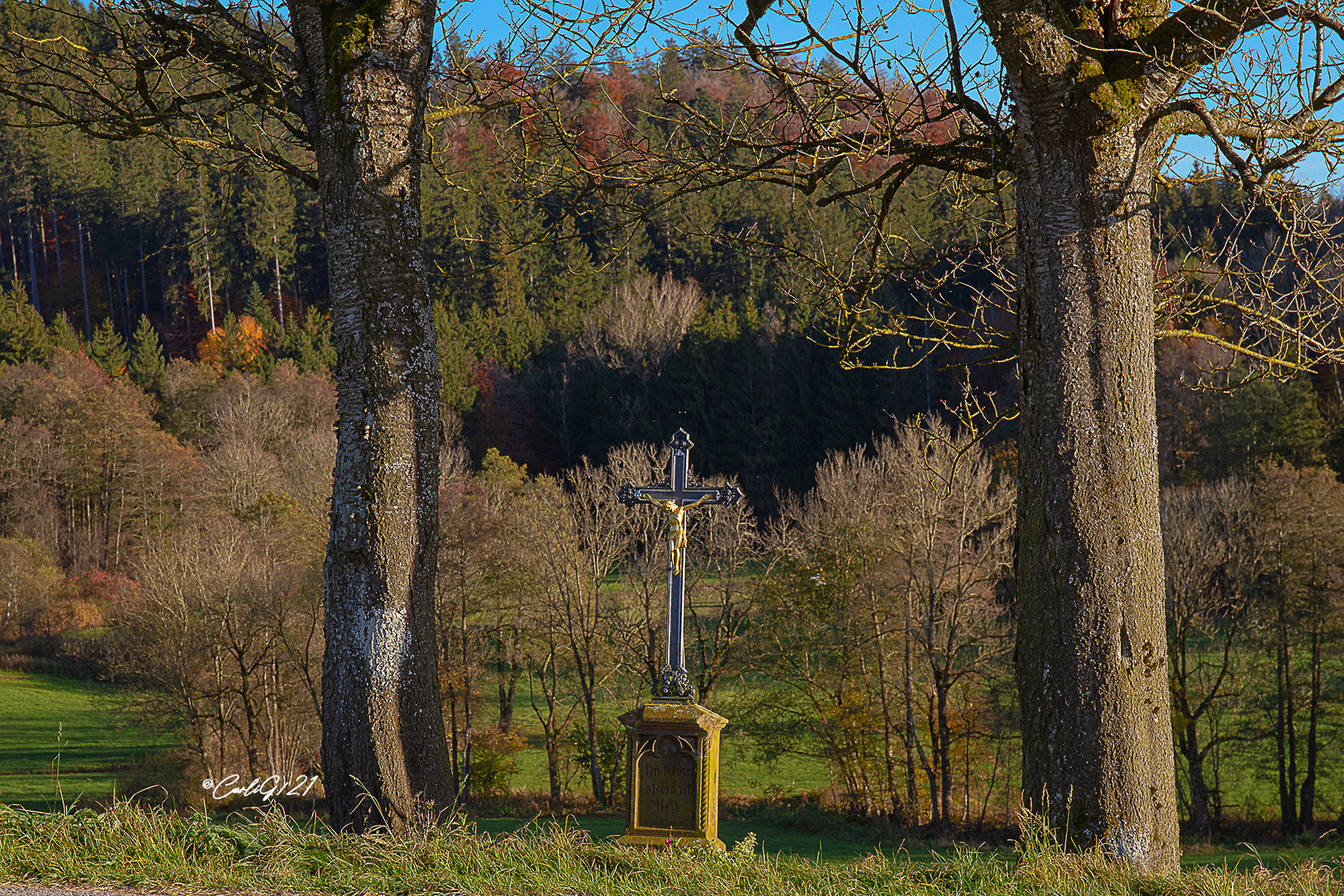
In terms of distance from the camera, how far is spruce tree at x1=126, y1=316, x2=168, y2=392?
161 ft

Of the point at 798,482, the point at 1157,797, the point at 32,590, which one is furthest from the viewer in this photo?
the point at 798,482

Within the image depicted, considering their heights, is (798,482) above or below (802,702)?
above

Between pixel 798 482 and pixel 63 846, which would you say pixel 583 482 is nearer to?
pixel 798 482

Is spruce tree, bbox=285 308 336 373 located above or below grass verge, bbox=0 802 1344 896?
above

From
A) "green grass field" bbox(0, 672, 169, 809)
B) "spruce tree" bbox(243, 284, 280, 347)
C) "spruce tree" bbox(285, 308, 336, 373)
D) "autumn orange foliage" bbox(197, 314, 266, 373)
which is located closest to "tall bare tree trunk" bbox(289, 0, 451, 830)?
"green grass field" bbox(0, 672, 169, 809)

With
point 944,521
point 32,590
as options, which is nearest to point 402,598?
point 944,521

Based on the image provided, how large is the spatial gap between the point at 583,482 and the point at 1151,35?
24901 millimetres

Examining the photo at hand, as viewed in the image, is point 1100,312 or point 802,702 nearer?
point 1100,312

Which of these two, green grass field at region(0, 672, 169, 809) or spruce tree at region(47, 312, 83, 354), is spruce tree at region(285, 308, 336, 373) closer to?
spruce tree at region(47, 312, 83, 354)

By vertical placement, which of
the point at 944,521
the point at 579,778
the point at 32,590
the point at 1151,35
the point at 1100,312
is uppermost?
the point at 1151,35

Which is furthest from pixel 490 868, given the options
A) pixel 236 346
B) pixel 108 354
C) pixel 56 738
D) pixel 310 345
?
pixel 236 346

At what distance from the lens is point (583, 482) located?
2839 cm

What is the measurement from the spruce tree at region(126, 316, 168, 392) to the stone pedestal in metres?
50.0

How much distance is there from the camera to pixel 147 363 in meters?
49.4
